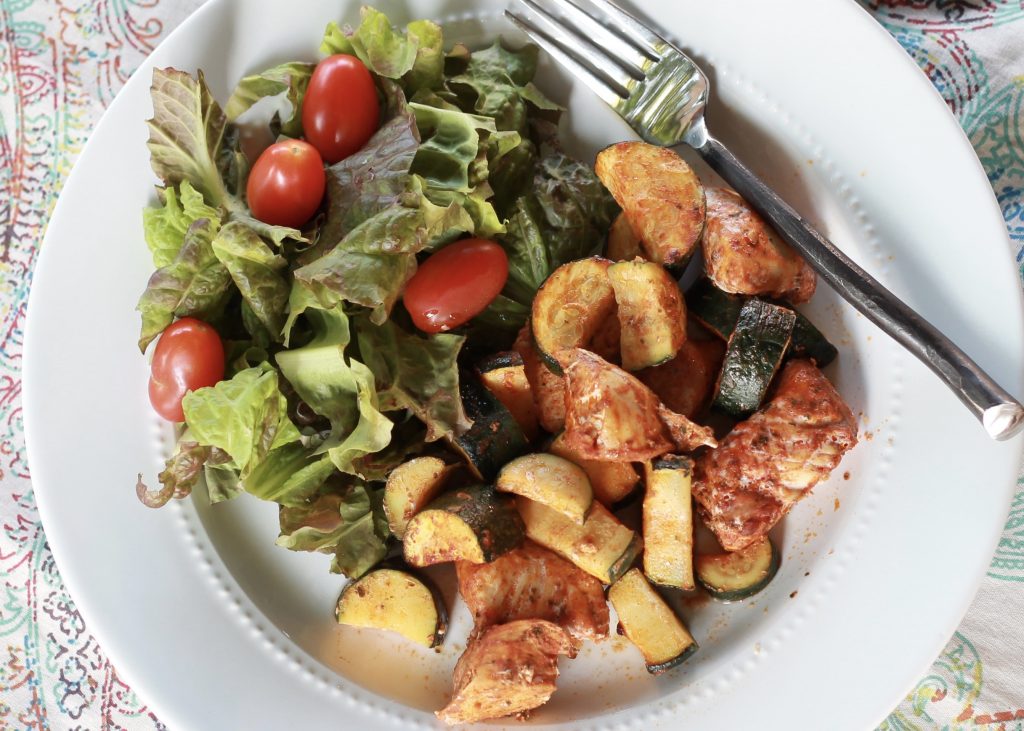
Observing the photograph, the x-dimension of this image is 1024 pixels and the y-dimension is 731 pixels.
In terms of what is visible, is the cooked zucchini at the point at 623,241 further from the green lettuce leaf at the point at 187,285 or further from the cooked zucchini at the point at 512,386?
the green lettuce leaf at the point at 187,285

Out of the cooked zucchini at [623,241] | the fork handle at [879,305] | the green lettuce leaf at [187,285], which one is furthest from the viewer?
the cooked zucchini at [623,241]

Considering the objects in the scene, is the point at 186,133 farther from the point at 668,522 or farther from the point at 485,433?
the point at 668,522

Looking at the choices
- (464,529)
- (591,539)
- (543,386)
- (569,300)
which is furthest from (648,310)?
(464,529)

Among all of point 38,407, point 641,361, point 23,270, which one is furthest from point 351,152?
point 23,270

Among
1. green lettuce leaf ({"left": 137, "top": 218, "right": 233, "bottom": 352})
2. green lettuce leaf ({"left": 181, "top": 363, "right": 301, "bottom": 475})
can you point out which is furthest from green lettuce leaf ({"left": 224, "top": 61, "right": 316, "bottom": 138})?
green lettuce leaf ({"left": 181, "top": 363, "right": 301, "bottom": 475})

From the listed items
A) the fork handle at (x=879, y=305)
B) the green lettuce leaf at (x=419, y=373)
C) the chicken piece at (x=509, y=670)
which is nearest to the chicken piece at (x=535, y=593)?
the chicken piece at (x=509, y=670)

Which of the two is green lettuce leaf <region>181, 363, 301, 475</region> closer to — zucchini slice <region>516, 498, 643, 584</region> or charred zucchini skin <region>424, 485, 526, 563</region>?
charred zucchini skin <region>424, 485, 526, 563</region>

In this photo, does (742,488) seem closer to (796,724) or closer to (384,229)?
(796,724)
